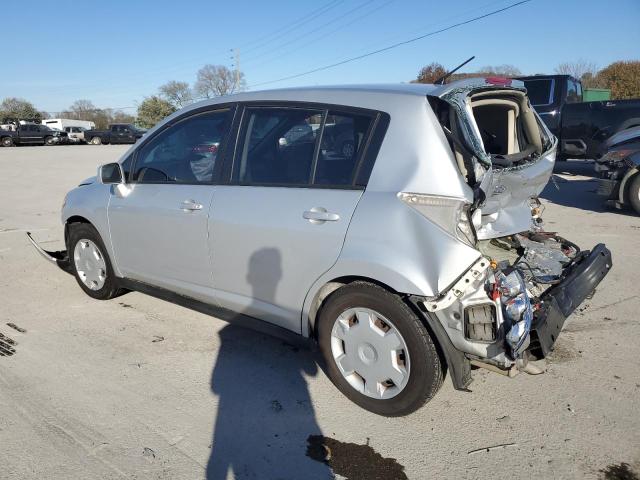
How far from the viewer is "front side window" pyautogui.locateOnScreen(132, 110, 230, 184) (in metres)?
3.62

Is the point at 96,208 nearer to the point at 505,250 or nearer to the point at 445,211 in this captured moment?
the point at 445,211

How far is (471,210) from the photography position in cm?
273

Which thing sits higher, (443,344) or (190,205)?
(190,205)

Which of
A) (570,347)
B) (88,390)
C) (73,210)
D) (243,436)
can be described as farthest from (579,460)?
(73,210)

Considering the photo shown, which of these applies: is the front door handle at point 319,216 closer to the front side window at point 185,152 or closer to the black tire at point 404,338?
the black tire at point 404,338

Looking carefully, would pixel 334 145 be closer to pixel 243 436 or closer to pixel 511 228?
pixel 511 228

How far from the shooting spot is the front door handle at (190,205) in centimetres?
352

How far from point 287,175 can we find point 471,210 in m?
1.16

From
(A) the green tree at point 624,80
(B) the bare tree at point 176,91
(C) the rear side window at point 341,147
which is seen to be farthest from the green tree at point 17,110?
(C) the rear side window at point 341,147

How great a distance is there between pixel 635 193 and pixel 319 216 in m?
6.95

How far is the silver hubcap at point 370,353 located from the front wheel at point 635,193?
22.3ft

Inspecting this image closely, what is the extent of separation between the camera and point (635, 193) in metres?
7.82

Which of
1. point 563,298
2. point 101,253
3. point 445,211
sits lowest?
point 101,253

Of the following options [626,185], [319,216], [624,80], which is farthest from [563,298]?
[624,80]
